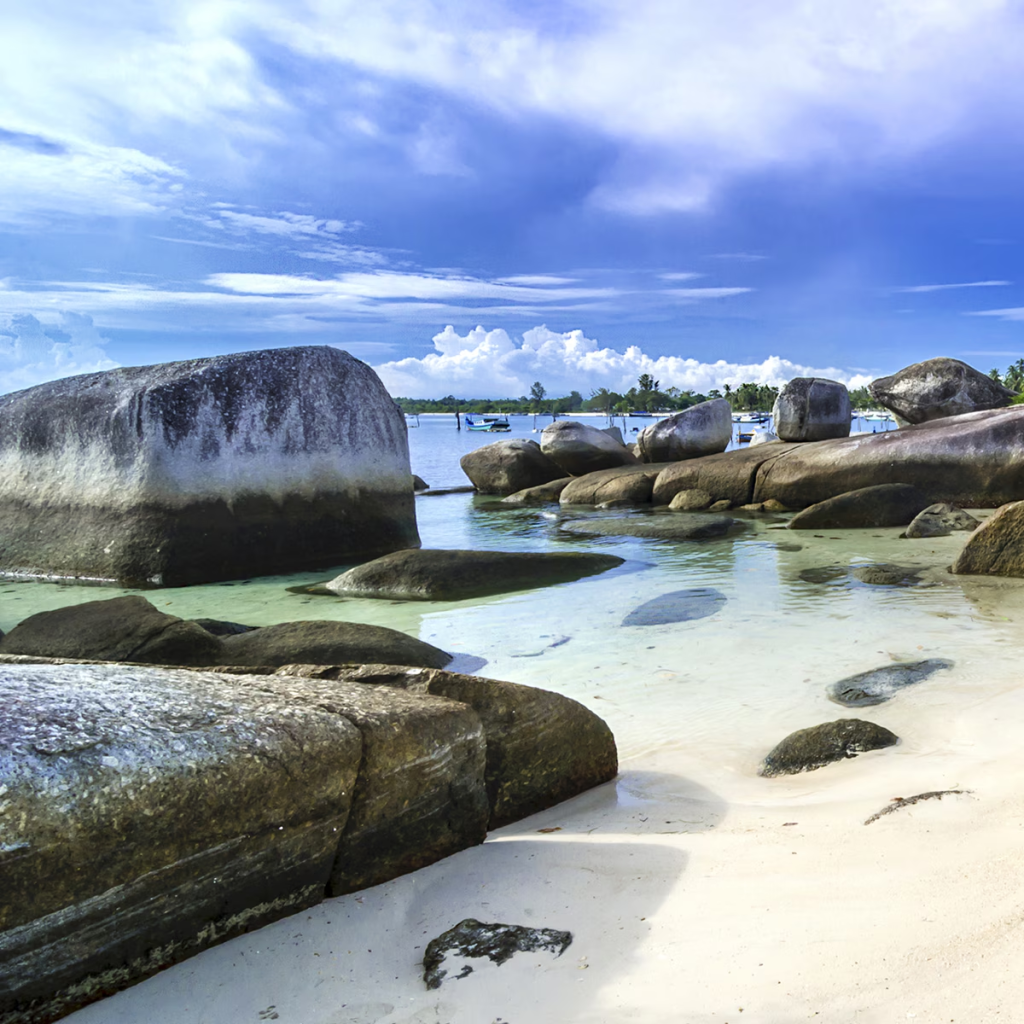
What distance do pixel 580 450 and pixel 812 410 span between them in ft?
18.8

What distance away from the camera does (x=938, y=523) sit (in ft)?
38.3

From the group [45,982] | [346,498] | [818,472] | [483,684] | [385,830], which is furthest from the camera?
[818,472]

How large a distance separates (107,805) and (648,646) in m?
4.59

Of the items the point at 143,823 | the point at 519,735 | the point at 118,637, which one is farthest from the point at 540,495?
the point at 143,823

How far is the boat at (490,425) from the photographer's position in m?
95.6

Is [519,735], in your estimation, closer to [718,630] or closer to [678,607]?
[718,630]

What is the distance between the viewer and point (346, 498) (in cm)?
1091

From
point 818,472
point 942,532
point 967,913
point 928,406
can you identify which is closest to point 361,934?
point 967,913

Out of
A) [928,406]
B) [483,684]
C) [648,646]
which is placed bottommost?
[648,646]

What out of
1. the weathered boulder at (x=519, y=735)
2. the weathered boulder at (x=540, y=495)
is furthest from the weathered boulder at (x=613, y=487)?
the weathered boulder at (x=519, y=735)

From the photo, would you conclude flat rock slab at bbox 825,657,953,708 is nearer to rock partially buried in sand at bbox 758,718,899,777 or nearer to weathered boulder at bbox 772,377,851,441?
rock partially buried in sand at bbox 758,718,899,777

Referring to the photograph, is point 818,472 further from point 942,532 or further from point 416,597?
point 416,597

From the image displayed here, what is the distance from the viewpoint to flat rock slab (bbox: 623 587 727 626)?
Result: 7191 millimetres

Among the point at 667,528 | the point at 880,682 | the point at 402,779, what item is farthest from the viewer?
the point at 667,528
